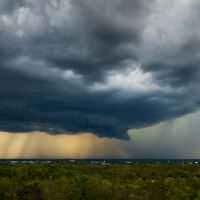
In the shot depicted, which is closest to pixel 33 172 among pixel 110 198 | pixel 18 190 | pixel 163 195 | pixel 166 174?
pixel 18 190

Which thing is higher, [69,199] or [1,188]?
[1,188]

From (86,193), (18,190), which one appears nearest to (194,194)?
(86,193)

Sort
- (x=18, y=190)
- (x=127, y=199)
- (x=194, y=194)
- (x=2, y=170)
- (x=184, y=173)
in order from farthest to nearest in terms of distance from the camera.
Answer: (x=184, y=173) < (x=2, y=170) < (x=194, y=194) < (x=18, y=190) < (x=127, y=199)

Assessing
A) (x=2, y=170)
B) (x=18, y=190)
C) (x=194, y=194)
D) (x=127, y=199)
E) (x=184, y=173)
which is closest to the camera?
(x=127, y=199)

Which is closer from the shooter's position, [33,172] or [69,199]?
[69,199]

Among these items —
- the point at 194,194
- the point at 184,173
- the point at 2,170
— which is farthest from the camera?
the point at 184,173

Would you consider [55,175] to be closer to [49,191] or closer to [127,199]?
[49,191]

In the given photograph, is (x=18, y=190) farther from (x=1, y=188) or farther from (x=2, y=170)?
(x=2, y=170)

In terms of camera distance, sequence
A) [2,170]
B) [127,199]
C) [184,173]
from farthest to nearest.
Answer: [184,173] < [2,170] < [127,199]

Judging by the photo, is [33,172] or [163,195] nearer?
[163,195]
